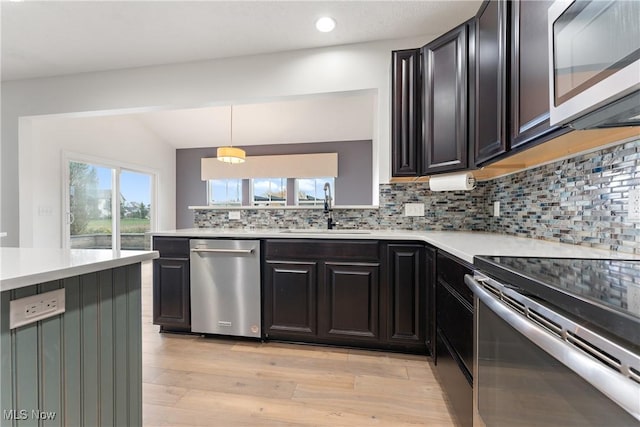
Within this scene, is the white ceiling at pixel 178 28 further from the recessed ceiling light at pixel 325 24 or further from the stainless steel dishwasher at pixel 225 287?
the stainless steel dishwasher at pixel 225 287

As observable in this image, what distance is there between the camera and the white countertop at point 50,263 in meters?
0.67

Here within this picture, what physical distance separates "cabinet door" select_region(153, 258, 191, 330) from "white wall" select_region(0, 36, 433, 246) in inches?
62.8

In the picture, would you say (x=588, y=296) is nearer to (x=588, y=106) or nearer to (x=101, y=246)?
(x=588, y=106)

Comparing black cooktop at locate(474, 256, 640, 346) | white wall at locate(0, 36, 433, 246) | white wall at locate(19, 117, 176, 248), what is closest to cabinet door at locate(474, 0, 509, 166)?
black cooktop at locate(474, 256, 640, 346)

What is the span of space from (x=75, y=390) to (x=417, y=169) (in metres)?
2.18

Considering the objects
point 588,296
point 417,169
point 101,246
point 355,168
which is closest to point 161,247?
point 417,169

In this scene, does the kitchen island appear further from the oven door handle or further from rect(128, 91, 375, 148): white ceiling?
rect(128, 91, 375, 148): white ceiling

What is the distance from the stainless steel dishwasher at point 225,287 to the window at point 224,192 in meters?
5.21

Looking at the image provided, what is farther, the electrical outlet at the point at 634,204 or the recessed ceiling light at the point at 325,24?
the recessed ceiling light at the point at 325,24

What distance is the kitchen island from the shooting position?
0.69 m

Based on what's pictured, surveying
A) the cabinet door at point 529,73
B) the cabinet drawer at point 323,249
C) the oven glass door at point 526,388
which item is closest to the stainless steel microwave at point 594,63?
the cabinet door at point 529,73

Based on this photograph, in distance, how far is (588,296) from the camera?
0.52 metres

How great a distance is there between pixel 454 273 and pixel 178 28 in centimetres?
268

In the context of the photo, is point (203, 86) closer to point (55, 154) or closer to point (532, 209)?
point (532, 209)
